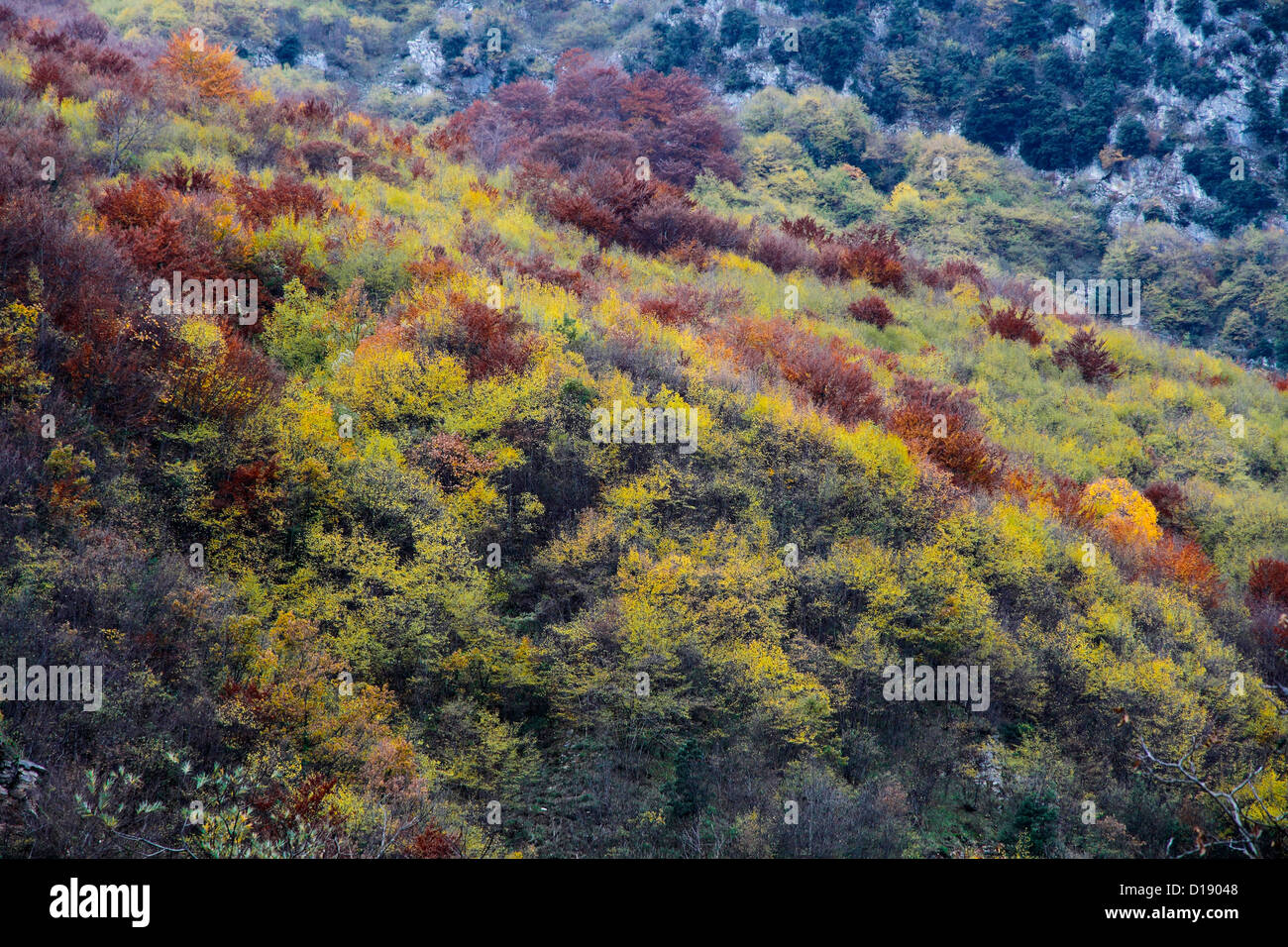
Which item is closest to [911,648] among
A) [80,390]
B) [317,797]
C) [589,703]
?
[589,703]

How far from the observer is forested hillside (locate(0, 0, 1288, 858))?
9.25 metres

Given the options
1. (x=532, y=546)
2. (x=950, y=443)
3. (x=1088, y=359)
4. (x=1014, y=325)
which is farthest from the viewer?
(x=1014, y=325)

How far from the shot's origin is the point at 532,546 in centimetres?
1401

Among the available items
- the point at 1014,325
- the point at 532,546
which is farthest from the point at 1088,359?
the point at 532,546

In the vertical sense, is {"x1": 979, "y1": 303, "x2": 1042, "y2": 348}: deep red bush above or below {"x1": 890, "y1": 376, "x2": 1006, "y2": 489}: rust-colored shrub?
above

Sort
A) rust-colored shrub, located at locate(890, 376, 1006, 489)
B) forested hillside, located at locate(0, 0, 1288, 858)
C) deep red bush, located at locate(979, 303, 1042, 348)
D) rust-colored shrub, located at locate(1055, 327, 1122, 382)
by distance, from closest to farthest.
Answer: forested hillside, located at locate(0, 0, 1288, 858) < rust-colored shrub, located at locate(890, 376, 1006, 489) < rust-colored shrub, located at locate(1055, 327, 1122, 382) < deep red bush, located at locate(979, 303, 1042, 348)

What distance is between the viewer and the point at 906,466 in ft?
53.4

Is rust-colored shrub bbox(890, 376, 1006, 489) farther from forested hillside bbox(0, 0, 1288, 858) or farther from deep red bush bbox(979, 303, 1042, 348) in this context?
deep red bush bbox(979, 303, 1042, 348)

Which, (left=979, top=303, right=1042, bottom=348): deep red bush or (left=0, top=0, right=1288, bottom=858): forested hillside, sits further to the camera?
(left=979, top=303, right=1042, bottom=348): deep red bush

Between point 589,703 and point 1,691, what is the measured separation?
6.94m

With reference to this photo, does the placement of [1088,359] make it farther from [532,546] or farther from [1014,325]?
[532,546]

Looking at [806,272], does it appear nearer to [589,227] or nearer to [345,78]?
[589,227]

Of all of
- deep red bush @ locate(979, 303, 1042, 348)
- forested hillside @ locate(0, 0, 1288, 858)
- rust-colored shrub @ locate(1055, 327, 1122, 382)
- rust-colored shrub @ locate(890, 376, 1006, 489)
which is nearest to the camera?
forested hillside @ locate(0, 0, 1288, 858)

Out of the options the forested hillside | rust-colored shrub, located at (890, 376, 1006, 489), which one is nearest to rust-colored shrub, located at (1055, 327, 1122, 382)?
the forested hillside
